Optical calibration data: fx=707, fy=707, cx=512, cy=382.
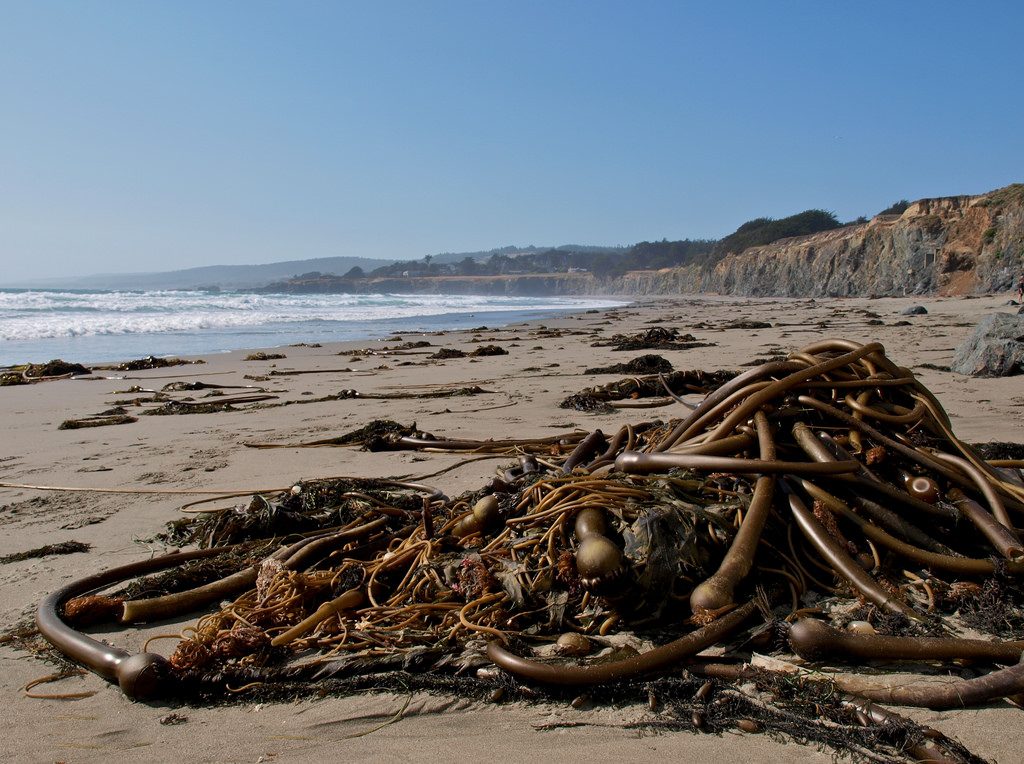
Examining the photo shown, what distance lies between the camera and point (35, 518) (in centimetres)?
421

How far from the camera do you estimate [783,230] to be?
242 ft

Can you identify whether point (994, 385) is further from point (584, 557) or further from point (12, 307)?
point (12, 307)

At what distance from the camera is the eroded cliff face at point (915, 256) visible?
32.6 m

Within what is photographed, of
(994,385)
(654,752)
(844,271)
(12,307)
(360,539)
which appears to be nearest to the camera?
(654,752)

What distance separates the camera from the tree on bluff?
73000 millimetres

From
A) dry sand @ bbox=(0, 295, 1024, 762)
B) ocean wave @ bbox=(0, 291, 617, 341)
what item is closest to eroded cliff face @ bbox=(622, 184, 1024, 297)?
dry sand @ bbox=(0, 295, 1024, 762)

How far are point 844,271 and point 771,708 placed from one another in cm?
5003

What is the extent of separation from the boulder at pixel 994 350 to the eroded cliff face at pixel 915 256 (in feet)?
86.8

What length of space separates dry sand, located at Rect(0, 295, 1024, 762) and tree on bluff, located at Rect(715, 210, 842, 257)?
2496 inches

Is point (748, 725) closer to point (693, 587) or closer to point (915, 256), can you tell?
point (693, 587)

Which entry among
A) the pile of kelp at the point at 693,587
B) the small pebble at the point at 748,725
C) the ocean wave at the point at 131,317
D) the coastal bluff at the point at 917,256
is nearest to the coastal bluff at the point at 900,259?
the coastal bluff at the point at 917,256

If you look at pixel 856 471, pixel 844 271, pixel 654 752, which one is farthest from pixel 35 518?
pixel 844 271

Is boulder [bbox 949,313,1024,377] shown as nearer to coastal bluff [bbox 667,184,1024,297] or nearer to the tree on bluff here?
coastal bluff [bbox 667,184,1024,297]

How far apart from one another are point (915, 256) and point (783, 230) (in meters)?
36.7
